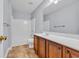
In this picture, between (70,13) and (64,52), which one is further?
(70,13)

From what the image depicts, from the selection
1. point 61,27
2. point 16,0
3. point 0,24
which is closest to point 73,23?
point 61,27

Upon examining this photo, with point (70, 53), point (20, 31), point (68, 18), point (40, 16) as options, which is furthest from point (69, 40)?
point (20, 31)

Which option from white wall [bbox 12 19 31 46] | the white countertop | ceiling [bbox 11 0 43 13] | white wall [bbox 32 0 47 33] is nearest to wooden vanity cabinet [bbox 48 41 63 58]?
the white countertop

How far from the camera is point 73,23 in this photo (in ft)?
7.49

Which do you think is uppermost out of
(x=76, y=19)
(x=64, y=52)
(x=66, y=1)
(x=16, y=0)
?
(x=16, y=0)

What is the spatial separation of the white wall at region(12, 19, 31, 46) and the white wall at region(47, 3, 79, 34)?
10.7ft

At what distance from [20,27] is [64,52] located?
16.2 feet

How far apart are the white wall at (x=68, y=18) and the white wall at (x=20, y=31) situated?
3254mm

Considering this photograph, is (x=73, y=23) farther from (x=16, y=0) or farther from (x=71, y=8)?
(x=16, y=0)

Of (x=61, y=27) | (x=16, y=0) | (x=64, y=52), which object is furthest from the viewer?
(x=16, y=0)

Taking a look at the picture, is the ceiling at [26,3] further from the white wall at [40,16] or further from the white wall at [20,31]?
the white wall at [20,31]

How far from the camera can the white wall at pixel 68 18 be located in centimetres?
221

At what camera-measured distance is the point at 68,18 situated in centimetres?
249

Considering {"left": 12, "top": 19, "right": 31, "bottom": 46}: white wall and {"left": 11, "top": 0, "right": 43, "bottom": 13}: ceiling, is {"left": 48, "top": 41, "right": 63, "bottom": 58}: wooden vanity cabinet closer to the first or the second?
{"left": 11, "top": 0, "right": 43, "bottom": 13}: ceiling
